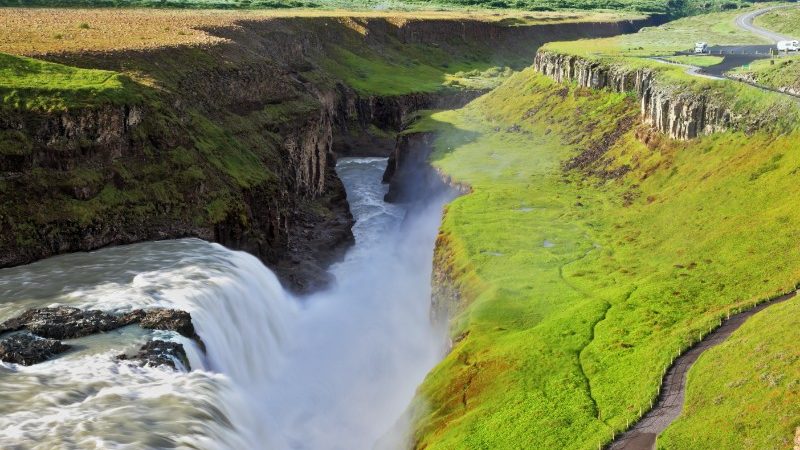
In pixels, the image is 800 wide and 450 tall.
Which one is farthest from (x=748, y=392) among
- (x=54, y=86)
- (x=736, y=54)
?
(x=736, y=54)

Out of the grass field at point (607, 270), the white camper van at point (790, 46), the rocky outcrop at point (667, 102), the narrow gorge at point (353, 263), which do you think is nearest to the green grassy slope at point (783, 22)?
the white camper van at point (790, 46)

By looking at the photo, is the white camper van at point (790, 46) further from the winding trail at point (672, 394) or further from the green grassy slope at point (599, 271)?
the winding trail at point (672, 394)

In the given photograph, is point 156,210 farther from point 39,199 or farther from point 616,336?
point 616,336

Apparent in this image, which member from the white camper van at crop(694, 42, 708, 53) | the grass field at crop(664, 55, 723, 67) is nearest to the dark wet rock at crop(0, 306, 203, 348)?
the grass field at crop(664, 55, 723, 67)

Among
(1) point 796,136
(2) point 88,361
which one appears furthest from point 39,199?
(1) point 796,136

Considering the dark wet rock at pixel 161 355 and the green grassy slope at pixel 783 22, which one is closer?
the dark wet rock at pixel 161 355

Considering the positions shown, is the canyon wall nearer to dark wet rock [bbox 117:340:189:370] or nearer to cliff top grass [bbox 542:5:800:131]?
dark wet rock [bbox 117:340:189:370]
